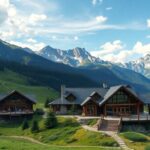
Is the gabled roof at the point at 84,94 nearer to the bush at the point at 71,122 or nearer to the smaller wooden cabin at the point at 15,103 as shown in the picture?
the smaller wooden cabin at the point at 15,103

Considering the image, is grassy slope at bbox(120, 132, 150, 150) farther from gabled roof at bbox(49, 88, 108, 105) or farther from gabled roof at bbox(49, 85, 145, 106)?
gabled roof at bbox(49, 88, 108, 105)

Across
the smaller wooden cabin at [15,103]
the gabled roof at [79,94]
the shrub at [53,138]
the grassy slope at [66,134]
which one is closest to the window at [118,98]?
the gabled roof at [79,94]

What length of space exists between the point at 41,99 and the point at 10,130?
10634cm

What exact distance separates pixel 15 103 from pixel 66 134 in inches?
1408

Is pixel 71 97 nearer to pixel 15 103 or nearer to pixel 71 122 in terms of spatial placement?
pixel 15 103

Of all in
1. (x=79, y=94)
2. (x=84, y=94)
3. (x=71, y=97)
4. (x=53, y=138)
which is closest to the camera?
(x=53, y=138)

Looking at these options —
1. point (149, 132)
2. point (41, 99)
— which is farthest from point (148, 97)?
point (41, 99)

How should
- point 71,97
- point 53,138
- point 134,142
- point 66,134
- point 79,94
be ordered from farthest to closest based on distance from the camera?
1. point 79,94
2. point 71,97
3. point 66,134
4. point 53,138
5. point 134,142

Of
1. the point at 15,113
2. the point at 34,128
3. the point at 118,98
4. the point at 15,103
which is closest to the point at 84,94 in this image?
the point at 118,98

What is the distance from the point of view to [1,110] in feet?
336

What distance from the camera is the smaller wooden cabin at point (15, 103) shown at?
337ft

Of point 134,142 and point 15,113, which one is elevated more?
point 15,113

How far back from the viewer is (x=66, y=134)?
2808 inches

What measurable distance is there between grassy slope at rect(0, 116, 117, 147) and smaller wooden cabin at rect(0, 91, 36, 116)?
12713mm
